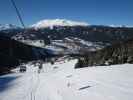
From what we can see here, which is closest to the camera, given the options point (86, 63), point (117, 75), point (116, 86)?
point (116, 86)

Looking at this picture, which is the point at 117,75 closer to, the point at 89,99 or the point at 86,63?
the point at 89,99

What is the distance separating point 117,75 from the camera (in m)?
14.6

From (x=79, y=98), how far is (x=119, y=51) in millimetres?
12086

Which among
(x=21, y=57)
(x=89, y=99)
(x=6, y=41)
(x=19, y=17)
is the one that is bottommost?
(x=21, y=57)

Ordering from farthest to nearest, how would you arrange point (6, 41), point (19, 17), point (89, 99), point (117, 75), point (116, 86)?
point (6, 41), point (117, 75), point (116, 86), point (89, 99), point (19, 17)

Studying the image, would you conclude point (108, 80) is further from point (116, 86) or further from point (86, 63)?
point (86, 63)

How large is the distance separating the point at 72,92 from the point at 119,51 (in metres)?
10.7

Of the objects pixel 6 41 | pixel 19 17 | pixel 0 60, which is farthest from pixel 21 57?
pixel 19 17

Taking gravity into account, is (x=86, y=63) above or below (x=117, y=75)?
below

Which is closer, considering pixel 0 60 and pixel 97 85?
pixel 97 85

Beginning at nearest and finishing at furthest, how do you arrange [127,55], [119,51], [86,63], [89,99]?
1. [89,99]
2. [127,55]
3. [119,51]
4. [86,63]

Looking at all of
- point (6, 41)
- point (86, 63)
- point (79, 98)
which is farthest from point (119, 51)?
point (6, 41)

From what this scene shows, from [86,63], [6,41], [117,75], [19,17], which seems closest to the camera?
[19,17]

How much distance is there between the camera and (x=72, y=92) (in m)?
13.6
